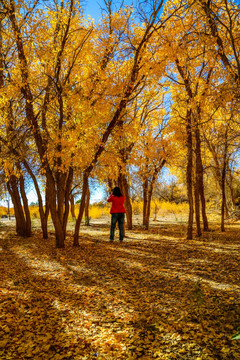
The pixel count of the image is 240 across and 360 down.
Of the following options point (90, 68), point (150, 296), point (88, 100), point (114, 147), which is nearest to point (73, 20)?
point (90, 68)

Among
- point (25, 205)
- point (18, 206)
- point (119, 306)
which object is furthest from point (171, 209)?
point (119, 306)

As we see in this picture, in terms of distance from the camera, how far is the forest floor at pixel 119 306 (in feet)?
10.0

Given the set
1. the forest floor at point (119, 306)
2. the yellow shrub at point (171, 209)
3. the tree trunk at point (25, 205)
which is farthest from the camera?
Answer: the yellow shrub at point (171, 209)

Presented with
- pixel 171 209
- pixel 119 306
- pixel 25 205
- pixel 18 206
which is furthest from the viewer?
pixel 171 209

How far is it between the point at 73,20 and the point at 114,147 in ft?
12.5

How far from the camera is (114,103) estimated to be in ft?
26.4

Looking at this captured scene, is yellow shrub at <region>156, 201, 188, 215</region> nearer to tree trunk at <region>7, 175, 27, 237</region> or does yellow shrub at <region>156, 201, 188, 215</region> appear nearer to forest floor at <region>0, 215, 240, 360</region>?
tree trunk at <region>7, 175, 27, 237</region>

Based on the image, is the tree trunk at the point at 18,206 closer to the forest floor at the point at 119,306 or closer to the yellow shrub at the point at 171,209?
the forest floor at the point at 119,306

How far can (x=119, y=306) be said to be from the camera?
13.7 ft

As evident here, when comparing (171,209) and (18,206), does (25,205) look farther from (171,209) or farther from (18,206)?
(171,209)

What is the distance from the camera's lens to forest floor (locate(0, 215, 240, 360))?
305 centimetres

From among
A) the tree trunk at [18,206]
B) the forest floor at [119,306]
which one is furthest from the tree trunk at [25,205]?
the forest floor at [119,306]

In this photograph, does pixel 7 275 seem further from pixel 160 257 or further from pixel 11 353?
pixel 160 257

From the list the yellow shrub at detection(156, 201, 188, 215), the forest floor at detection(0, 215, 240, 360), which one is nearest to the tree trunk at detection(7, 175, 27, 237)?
the forest floor at detection(0, 215, 240, 360)
